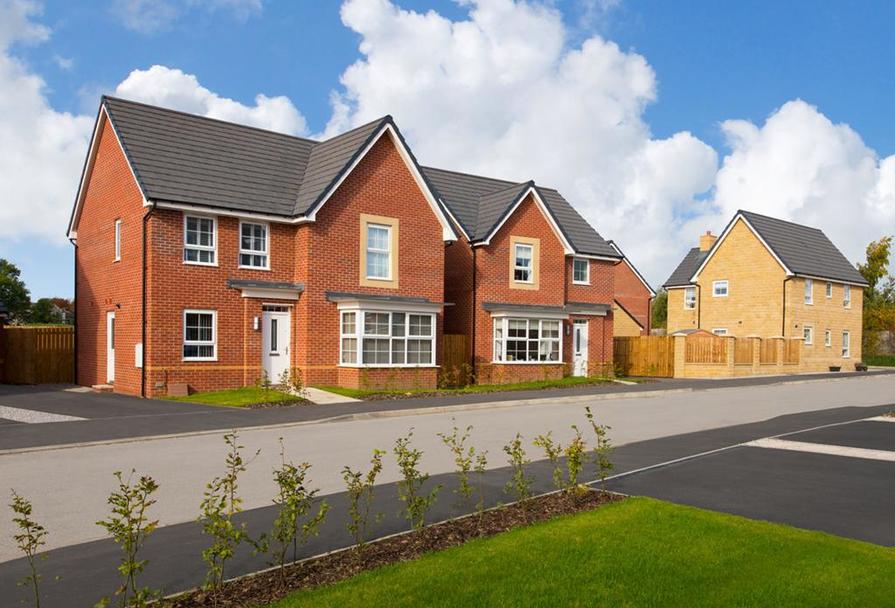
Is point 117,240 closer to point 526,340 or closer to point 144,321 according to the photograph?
point 144,321

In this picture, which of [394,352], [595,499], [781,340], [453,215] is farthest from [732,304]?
[595,499]

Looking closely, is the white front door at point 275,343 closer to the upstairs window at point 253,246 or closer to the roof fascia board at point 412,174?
the upstairs window at point 253,246

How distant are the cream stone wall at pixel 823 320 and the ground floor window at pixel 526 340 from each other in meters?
19.9

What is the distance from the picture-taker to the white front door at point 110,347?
26469mm

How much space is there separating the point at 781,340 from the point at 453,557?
4033 centimetres

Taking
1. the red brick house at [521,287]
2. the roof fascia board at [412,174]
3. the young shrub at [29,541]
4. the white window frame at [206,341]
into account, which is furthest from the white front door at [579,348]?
the young shrub at [29,541]

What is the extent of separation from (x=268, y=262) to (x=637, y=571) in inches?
824

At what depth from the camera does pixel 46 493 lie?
9.95 meters

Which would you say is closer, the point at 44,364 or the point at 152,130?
the point at 152,130

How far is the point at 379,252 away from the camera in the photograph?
27.4 metres

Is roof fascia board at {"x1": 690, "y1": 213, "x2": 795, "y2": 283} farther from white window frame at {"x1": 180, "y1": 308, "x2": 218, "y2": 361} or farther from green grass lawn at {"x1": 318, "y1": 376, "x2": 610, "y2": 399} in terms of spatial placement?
white window frame at {"x1": 180, "y1": 308, "x2": 218, "y2": 361}

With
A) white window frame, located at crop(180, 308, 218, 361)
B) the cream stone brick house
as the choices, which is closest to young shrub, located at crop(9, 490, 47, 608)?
white window frame, located at crop(180, 308, 218, 361)

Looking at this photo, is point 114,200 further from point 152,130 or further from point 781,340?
point 781,340

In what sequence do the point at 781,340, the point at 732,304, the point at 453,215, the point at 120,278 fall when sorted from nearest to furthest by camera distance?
the point at 120,278, the point at 453,215, the point at 781,340, the point at 732,304
